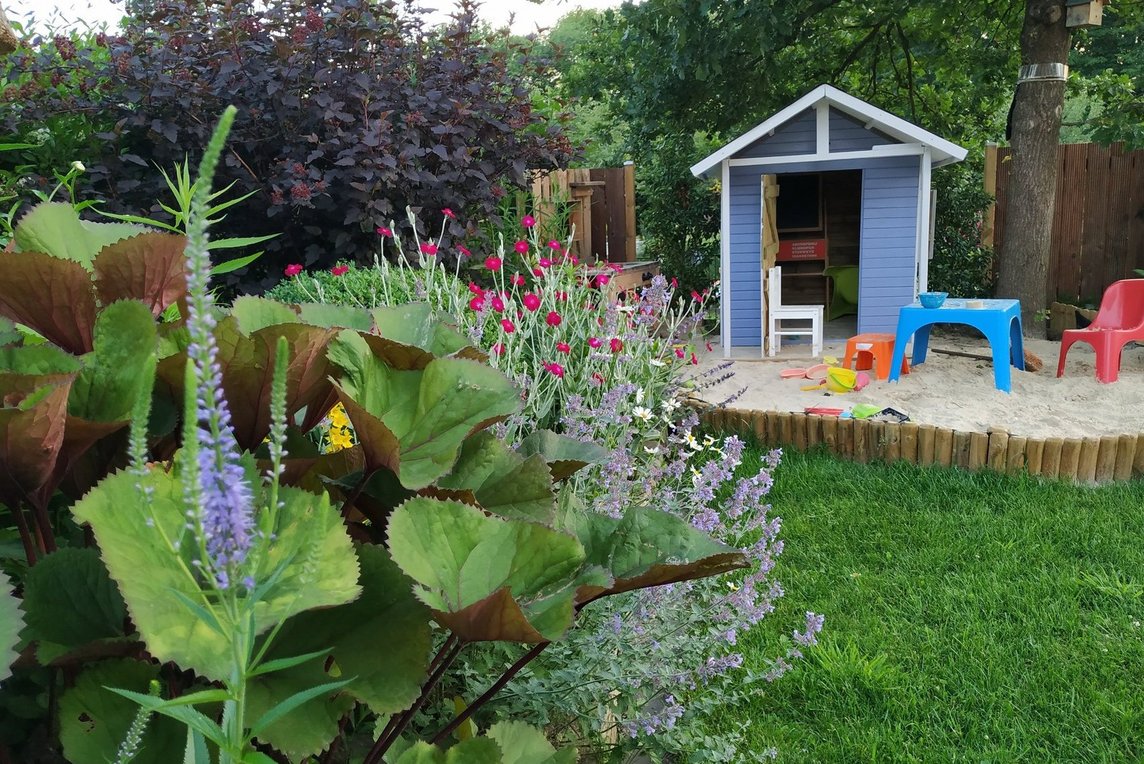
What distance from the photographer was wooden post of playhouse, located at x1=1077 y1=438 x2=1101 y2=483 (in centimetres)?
427

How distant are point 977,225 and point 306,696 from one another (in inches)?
376

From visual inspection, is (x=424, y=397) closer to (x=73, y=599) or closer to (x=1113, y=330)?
(x=73, y=599)

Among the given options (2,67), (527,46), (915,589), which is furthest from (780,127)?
(2,67)

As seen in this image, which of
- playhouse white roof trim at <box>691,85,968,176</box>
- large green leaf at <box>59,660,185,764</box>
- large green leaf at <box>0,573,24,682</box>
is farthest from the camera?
playhouse white roof trim at <box>691,85,968,176</box>

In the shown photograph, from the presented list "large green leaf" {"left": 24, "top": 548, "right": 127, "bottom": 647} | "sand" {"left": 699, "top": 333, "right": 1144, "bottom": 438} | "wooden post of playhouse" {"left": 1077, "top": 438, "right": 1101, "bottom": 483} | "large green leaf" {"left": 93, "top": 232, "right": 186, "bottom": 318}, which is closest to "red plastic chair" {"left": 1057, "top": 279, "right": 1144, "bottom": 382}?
"sand" {"left": 699, "top": 333, "right": 1144, "bottom": 438}

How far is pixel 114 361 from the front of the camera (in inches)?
28.0

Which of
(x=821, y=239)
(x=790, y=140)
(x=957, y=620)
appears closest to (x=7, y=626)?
(x=957, y=620)

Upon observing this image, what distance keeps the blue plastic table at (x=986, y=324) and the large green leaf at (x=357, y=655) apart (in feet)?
19.2

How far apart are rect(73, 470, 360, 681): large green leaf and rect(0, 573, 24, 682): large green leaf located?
0.07 metres

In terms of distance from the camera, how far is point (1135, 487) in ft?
13.7

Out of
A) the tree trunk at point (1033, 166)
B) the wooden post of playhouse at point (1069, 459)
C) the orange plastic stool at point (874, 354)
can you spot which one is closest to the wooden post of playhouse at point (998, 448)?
the wooden post of playhouse at point (1069, 459)

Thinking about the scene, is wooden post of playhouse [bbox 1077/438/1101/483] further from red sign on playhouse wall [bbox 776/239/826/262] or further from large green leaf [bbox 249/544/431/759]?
red sign on playhouse wall [bbox 776/239/826/262]

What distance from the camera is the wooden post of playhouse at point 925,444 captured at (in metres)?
4.49

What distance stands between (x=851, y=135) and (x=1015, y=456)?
3.80 metres
